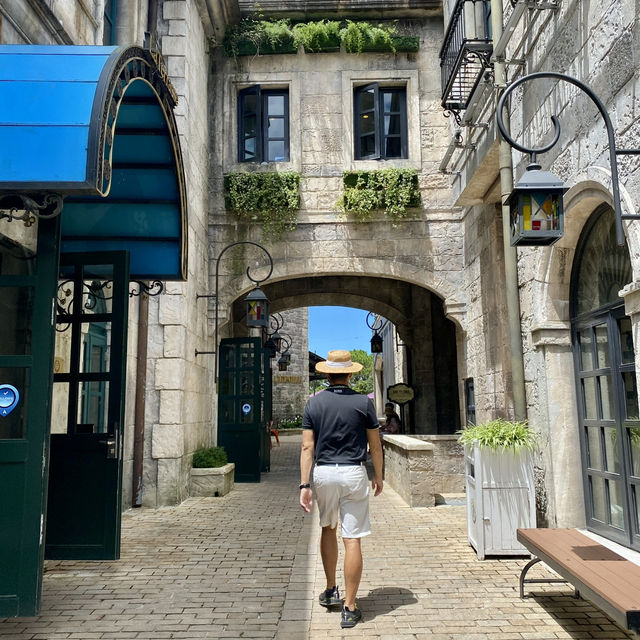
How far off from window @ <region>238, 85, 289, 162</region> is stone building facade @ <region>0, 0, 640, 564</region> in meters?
0.15

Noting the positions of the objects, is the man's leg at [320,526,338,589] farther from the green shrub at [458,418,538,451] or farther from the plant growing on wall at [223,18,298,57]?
the plant growing on wall at [223,18,298,57]

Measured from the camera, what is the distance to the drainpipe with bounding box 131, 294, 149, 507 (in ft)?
26.5

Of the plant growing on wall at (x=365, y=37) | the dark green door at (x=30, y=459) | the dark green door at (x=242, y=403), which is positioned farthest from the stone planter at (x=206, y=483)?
the plant growing on wall at (x=365, y=37)

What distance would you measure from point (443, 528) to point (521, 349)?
77.2 inches

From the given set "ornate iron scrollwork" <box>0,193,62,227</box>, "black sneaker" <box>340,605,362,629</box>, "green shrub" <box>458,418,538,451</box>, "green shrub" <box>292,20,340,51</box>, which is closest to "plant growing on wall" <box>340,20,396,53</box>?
"green shrub" <box>292,20,340,51</box>

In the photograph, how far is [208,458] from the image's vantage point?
29.8ft

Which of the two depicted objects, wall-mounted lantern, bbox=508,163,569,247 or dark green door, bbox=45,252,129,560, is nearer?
wall-mounted lantern, bbox=508,163,569,247

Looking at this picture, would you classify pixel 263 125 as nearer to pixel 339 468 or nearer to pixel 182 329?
pixel 182 329

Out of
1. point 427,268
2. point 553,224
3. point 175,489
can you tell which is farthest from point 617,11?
point 175,489

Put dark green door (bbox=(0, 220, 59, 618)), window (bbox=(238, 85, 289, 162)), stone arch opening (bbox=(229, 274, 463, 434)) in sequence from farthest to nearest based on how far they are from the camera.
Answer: stone arch opening (bbox=(229, 274, 463, 434)), window (bbox=(238, 85, 289, 162)), dark green door (bbox=(0, 220, 59, 618))

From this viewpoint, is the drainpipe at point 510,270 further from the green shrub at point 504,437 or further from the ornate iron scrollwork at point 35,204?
the ornate iron scrollwork at point 35,204

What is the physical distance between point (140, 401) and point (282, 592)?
438 centimetres

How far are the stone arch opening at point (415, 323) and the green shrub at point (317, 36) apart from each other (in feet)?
16.4

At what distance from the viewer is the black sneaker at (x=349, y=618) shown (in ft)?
12.2
